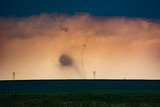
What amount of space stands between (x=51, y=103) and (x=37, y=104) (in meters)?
2.02

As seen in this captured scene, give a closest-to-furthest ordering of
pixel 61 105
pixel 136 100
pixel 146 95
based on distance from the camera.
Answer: pixel 61 105
pixel 136 100
pixel 146 95

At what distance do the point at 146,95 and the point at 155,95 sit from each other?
5.87 ft

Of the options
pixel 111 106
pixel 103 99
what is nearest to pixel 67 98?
pixel 103 99

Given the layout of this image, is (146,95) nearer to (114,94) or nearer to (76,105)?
(114,94)

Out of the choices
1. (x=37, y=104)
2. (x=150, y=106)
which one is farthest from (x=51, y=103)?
(x=150, y=106)

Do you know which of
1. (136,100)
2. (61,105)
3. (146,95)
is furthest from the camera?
(146,95)

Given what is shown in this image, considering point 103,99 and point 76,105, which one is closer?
point 76,105

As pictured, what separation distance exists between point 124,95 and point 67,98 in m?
10.0

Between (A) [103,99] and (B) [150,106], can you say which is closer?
(B) [150,106]

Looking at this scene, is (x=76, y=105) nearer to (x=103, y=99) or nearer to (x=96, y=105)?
(x=96, y=105)

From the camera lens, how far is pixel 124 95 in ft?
263

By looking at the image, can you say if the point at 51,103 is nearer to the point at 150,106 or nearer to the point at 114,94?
the point at 150,106

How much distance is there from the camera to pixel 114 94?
81062mm

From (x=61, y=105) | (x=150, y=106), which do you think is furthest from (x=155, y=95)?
(x=61, y=105)
